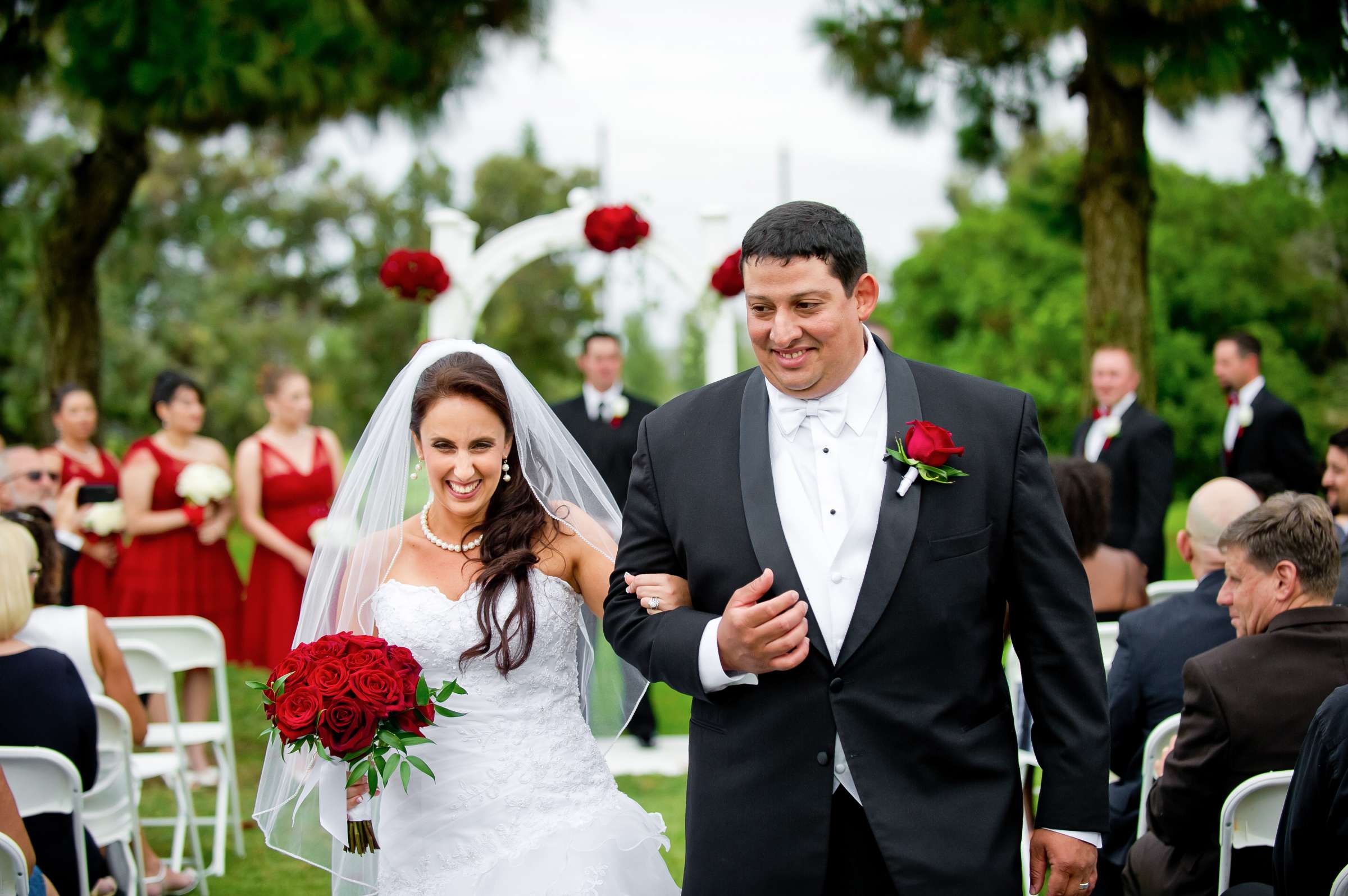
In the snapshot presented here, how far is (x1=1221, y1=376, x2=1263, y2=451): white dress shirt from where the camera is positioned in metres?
7.75

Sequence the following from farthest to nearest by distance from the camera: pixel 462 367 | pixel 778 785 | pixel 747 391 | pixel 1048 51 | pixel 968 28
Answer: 1. pixel 1048 51
2. pixel 968 28
3. pixel 462 367
4. pixel 747 391
5. pixel 778 785

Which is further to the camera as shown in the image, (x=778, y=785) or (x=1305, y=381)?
(x=1305, y=381)

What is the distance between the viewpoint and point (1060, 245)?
98.3ft

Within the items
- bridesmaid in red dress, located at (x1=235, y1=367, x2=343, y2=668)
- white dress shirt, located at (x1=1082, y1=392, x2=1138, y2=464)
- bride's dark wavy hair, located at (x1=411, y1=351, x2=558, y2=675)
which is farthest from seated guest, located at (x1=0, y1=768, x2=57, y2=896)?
white dress shirt, located at (x1=1082, y1=392, x2=1138, y2=464)

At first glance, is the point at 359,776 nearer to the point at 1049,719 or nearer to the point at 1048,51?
the point at 1049,719

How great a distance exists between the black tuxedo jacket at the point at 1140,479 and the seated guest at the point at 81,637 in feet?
15.8

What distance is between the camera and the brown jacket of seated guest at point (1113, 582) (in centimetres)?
522

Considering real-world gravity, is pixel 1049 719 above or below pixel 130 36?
below

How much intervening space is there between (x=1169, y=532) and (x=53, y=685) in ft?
60.7

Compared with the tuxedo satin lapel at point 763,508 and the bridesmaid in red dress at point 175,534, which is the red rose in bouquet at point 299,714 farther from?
the bridesmaid in red dress at point 175,534

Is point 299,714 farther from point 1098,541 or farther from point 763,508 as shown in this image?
point 1098,541

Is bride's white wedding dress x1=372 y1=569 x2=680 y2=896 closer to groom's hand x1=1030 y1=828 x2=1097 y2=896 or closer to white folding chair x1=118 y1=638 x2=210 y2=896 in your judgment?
groom's hand x1=1030 y1=828 x2=1097 y2=896

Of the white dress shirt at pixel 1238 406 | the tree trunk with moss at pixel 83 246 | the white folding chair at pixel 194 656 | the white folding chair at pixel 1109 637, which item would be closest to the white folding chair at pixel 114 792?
the white folding chair at pixel 194 656

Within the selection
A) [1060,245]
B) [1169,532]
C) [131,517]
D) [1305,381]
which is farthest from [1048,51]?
[1060,245]
